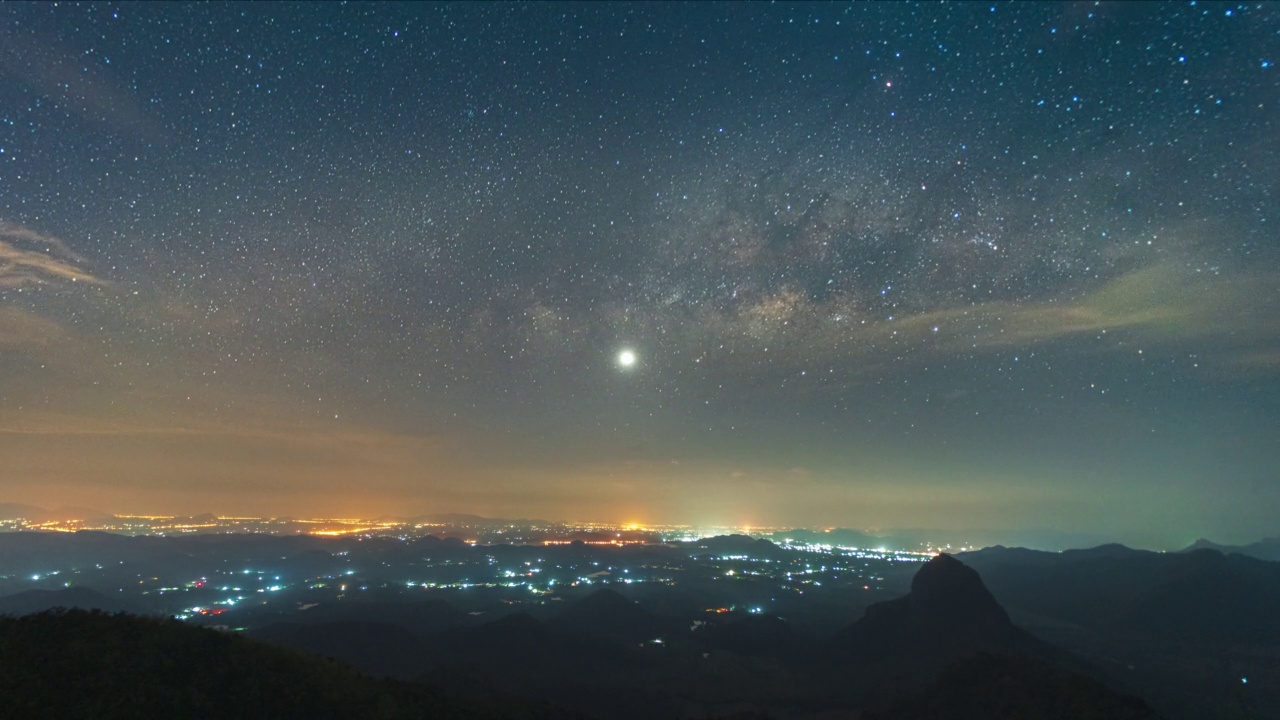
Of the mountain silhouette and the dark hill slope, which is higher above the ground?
the dark hill slope

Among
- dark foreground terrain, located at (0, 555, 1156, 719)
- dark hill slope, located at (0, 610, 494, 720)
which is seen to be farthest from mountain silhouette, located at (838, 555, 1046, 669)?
dark hill slope, located at (0, 610, 494, 720)

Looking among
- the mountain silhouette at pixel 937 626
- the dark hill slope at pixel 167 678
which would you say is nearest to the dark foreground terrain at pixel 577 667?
the dark hill slope at pixel 167 678

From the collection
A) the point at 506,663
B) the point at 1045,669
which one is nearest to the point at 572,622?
the point at 506,663

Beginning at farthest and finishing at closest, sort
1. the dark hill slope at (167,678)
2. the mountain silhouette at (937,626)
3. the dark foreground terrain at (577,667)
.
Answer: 1. the mountain silhouette at (937,626)
2. the dark foreground terrain at (577,667)
3. the dark hill slope at (167,678)

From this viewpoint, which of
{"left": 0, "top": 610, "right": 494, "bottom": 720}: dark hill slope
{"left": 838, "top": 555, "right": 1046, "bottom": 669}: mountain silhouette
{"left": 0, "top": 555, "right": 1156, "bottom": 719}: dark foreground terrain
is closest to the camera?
{"left": 0, "top": 610, "right": 494, "bottom": 720}: dark hill slope

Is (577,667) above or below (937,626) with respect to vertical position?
below

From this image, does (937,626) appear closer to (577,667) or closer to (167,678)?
(577,667)

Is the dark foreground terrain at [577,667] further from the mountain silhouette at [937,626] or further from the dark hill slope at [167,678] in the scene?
the mountain silhouette at [937,626]

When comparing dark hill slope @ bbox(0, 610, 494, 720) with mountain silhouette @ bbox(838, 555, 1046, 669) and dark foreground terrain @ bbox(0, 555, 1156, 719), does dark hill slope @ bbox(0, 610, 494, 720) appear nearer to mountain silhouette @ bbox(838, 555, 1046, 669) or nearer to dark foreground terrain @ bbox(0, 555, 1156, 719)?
dark foreground terrain @ bbox(0, 555, 1156, 719)

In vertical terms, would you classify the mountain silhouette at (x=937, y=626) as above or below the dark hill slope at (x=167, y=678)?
below

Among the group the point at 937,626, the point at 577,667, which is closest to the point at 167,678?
the point at 577,667

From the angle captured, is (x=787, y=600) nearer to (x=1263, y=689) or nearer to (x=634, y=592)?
(x=634, y=592)
